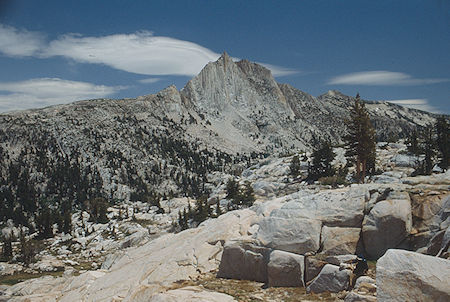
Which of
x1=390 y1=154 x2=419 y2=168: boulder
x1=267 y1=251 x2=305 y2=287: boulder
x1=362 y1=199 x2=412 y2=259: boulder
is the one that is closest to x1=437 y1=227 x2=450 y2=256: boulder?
x1=362 y1=199 x2=412 y2=259: boulder

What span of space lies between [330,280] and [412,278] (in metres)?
4.64

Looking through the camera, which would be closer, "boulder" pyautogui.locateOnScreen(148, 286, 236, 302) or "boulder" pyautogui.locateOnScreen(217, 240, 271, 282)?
"boulder" pyautogui.locateOnScreen(148, 286, 236, 302)

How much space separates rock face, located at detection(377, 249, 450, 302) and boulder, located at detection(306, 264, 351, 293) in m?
3.61

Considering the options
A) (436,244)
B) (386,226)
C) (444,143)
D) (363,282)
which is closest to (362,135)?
(444,143)

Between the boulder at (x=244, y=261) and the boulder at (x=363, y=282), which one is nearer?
the boulder at (x=363, y=282)

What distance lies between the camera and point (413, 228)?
1427cm

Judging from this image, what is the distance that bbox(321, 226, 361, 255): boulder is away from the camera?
14.6m

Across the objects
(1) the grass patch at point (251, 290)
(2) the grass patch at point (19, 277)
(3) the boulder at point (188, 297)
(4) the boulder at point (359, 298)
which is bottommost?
(2) the grass patch at point (19, 277)

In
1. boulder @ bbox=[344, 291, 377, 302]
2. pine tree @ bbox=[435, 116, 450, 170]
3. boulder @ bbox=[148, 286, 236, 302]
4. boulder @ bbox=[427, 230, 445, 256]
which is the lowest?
boulder @ bbox=[148, 286, 236, 302]

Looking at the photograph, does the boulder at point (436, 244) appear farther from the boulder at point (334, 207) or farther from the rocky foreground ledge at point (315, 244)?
the boulder at point (334, 207)

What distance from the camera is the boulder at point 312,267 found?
1398 centimetres

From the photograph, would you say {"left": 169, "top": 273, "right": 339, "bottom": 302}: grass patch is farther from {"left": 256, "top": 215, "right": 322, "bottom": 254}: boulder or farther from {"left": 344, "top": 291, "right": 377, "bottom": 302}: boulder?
{"left": 256, "top": 215, "right": 322, "bottom": 254}: boulder

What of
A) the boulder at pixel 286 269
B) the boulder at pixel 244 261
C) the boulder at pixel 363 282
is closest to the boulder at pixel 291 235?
the boulder at pixel 286 269

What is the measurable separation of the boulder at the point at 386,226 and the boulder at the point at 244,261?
5097 millimetres
